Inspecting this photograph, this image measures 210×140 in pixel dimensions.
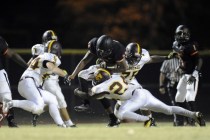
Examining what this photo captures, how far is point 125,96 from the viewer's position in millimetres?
13281

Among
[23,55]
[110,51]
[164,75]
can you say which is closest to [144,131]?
[110,51]

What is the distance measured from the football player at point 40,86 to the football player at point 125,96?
2.04 ft

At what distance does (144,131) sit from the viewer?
11.7 m

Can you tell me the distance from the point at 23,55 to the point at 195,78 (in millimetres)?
5829

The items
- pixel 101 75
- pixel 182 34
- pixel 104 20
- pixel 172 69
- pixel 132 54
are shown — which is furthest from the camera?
pixel 104 20

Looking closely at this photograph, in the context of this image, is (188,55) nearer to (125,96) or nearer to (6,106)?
(125,96)

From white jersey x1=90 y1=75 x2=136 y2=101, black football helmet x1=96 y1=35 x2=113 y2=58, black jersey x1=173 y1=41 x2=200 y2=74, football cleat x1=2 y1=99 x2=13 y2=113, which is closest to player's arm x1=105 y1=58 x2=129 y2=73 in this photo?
black football helmet x1=96 y1=35 x2=113 y2=58

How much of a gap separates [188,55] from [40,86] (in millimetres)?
3039

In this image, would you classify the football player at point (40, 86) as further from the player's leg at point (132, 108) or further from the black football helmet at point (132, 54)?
the black football helmet at point (132, 54)

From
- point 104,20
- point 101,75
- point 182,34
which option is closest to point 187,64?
point 182,34

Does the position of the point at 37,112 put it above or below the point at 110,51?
below

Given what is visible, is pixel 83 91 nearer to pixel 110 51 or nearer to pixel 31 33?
pixel 110 51

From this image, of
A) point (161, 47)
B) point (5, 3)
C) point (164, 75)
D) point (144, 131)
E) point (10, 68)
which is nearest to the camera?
point (144, 131)

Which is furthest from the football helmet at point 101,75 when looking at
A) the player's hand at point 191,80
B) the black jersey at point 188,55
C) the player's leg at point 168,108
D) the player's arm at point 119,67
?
the black jersey at point 188,55
